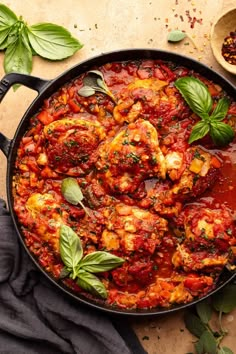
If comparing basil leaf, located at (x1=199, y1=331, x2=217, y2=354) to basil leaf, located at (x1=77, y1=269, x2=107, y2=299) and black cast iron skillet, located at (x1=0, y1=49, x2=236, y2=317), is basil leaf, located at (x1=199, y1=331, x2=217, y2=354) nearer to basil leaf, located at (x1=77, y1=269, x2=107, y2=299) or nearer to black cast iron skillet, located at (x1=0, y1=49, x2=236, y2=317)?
black cast iron skillet, located at (x1=0, y1=49, x2=236, y2=317)

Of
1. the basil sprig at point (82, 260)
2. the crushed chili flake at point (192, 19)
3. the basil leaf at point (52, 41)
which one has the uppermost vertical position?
the crushed chili flake at point (192, 19)

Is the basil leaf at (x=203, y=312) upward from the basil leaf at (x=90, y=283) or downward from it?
downward

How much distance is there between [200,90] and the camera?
4.58 m

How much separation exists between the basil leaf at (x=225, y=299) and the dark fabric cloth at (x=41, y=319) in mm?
710

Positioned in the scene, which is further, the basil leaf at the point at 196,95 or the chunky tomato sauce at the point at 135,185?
the chunky tomato sauce at the point at 135,185

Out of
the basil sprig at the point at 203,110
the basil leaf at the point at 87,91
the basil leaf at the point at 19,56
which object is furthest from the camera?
the basil leaf at the point at 19,56

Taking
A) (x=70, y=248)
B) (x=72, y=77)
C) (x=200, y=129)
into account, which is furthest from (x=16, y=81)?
(x=200, y=129)

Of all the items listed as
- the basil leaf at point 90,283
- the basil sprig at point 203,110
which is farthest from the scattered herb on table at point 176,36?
the basil leaf at point 90,283

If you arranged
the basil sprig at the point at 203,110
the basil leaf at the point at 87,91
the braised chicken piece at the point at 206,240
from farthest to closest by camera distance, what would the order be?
the basil leaf at the point at 87,91 → the braised chicken piece at the point at 206,240 → the basil sprig at the point at 203,110

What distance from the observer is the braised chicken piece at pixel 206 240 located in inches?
184

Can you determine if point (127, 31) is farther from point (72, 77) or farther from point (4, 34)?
point (4, 34)

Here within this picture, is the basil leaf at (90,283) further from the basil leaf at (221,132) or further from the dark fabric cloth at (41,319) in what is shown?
the basil leaf at (221,132)

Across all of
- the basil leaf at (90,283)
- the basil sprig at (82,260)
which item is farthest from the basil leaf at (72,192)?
the basil leaf at (90,283)

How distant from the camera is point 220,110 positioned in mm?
4633
